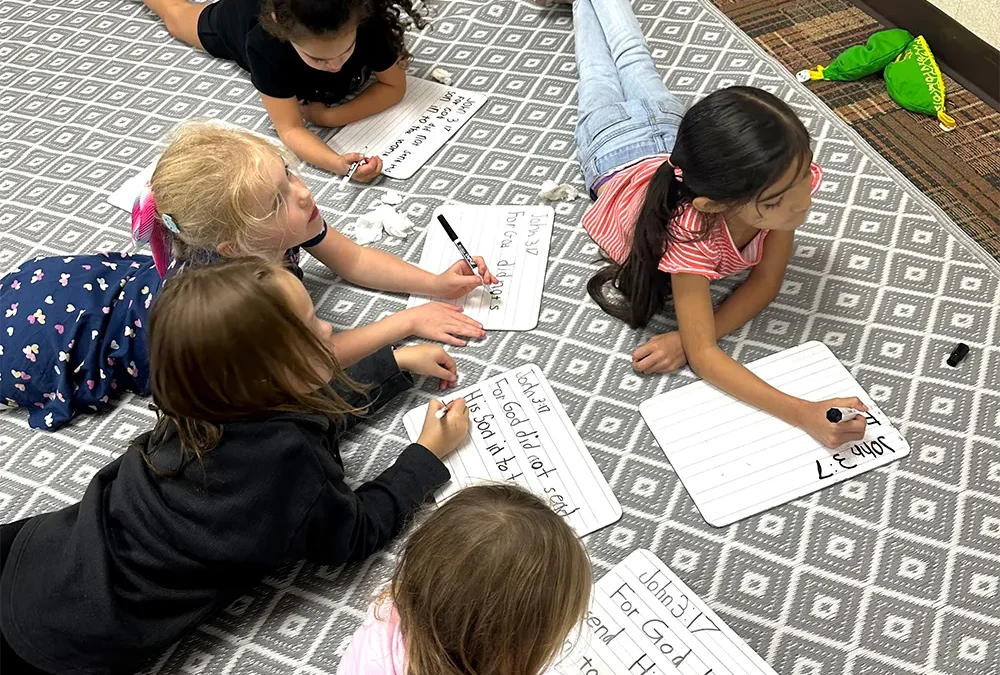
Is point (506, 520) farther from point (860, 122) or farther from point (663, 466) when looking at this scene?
point (860, 122)

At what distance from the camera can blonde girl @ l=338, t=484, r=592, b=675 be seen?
2.00ft

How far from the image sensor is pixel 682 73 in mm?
1573

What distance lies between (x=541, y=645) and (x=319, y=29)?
975mm

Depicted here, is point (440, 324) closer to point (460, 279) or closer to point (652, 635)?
point (460, 279)

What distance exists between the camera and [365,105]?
155cm

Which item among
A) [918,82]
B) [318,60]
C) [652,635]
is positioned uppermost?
[318,60]

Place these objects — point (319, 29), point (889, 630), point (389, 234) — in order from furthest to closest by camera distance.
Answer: point (389, 234), point (319, 29), point (889, 630)

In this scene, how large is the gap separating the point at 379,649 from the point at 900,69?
135 cm

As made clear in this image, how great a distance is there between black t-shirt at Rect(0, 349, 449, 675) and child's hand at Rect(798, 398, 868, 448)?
57 centimetres

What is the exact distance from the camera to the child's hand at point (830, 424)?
1.01 m

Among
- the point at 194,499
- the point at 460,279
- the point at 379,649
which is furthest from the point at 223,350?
the point at 460,279

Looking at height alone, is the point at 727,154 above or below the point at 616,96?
above

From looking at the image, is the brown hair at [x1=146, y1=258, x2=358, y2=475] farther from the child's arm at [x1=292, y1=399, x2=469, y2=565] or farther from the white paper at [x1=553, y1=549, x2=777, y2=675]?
the white paper at [x1=553, y1=549, x2=777, y2=675]

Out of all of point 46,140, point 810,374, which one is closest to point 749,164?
point 810,374
